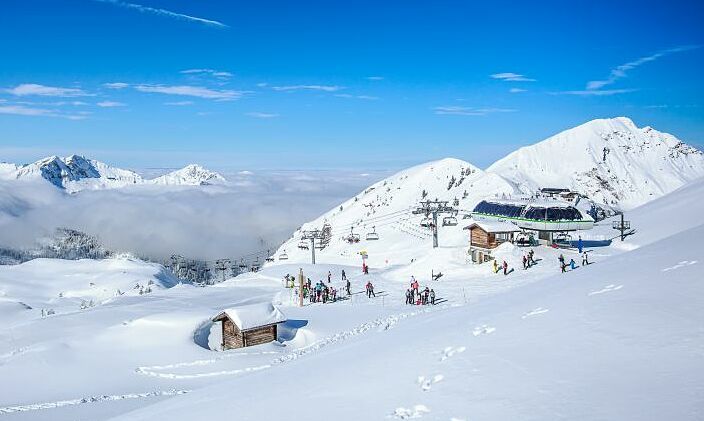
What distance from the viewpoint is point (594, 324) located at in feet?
40.9

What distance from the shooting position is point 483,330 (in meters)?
14.6

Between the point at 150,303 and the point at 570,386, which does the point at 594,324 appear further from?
the point at 150,303

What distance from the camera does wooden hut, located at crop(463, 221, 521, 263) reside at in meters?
46.4

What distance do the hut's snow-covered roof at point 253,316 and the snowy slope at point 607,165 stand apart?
11255 centimetres

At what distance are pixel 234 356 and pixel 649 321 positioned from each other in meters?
20.4

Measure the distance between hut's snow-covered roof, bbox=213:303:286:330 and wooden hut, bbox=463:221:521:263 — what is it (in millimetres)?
22137

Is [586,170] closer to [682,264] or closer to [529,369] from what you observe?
[682,264]

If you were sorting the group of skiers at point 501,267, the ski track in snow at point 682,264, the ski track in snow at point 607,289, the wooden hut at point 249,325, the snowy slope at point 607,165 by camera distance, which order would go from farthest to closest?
the snowy slope at point 607,165, the group of skiers at point 501,267, the wooden hut at point 249,325, the ski track in snow at point 682,264, the ski track in snow at point 607,289

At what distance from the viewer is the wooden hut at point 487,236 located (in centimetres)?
4641

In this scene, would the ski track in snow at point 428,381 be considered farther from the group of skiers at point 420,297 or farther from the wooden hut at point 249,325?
the group of skiers at point 420,297

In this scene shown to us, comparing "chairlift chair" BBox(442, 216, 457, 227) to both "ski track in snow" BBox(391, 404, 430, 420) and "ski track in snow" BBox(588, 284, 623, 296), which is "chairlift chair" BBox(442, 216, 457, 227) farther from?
"ski track in snow" BBox(391, 404, 430, 420)

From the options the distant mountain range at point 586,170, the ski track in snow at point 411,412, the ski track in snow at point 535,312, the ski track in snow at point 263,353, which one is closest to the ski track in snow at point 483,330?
the ski track in snow at point 535,312

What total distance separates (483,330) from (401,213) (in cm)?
10250

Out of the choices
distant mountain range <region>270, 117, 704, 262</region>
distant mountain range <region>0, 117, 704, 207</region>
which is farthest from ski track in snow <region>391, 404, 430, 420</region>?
distant mountain range <region>0, 117, 704, 207</region>
